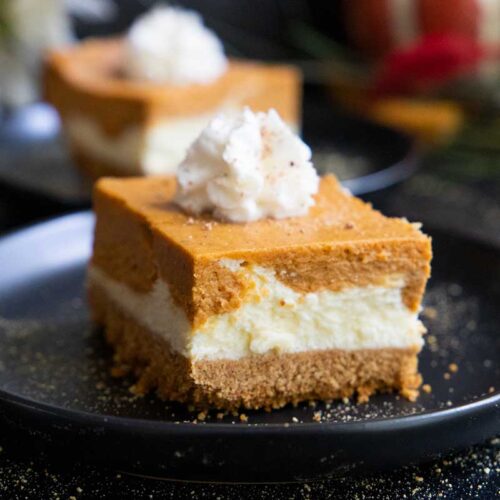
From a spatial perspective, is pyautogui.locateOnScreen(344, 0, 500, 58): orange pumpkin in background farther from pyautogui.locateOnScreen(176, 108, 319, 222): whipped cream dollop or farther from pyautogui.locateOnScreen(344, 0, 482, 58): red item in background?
pyautogui.locateOnScreen(176, 108, 319, 222): whipped cream dollop

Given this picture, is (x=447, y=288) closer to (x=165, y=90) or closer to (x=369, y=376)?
(x=369, y=376)

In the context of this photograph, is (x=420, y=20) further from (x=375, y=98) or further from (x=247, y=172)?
(x=247, y=172)

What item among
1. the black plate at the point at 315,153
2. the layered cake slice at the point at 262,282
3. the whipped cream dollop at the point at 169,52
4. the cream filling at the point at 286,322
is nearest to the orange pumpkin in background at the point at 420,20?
the black plate at the point at 315,153

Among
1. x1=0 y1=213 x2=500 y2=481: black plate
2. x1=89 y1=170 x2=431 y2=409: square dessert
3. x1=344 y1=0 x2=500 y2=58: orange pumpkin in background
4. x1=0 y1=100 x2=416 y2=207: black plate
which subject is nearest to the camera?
x1=0 y1=213 x2=500 y2=481: black plate

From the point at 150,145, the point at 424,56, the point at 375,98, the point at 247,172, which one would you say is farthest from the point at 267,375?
the point at 375,98

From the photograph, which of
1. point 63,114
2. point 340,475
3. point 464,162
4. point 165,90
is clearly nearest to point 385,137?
point 464,162

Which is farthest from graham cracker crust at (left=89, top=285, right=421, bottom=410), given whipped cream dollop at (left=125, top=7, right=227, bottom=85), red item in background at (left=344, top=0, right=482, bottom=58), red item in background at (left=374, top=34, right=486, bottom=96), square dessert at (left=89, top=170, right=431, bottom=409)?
red item in background at (left=344, top=0, right=482, bottom=58)

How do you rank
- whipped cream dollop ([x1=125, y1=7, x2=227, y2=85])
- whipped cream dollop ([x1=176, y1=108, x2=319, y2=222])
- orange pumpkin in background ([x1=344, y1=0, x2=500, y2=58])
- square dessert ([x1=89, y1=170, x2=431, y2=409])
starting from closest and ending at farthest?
1. square dessert ([x1=89, y1=170, x2=431, y2=409])
2. whipped cream dollop ([x1=176, y1=108, x2=319, y2=222])
3. whipped cream dollop ([x1=125, y1=7, x2=227, y2=85])
4. orange pumpkin in background ([x1=344, y1=0, x2=500, y2=58])
